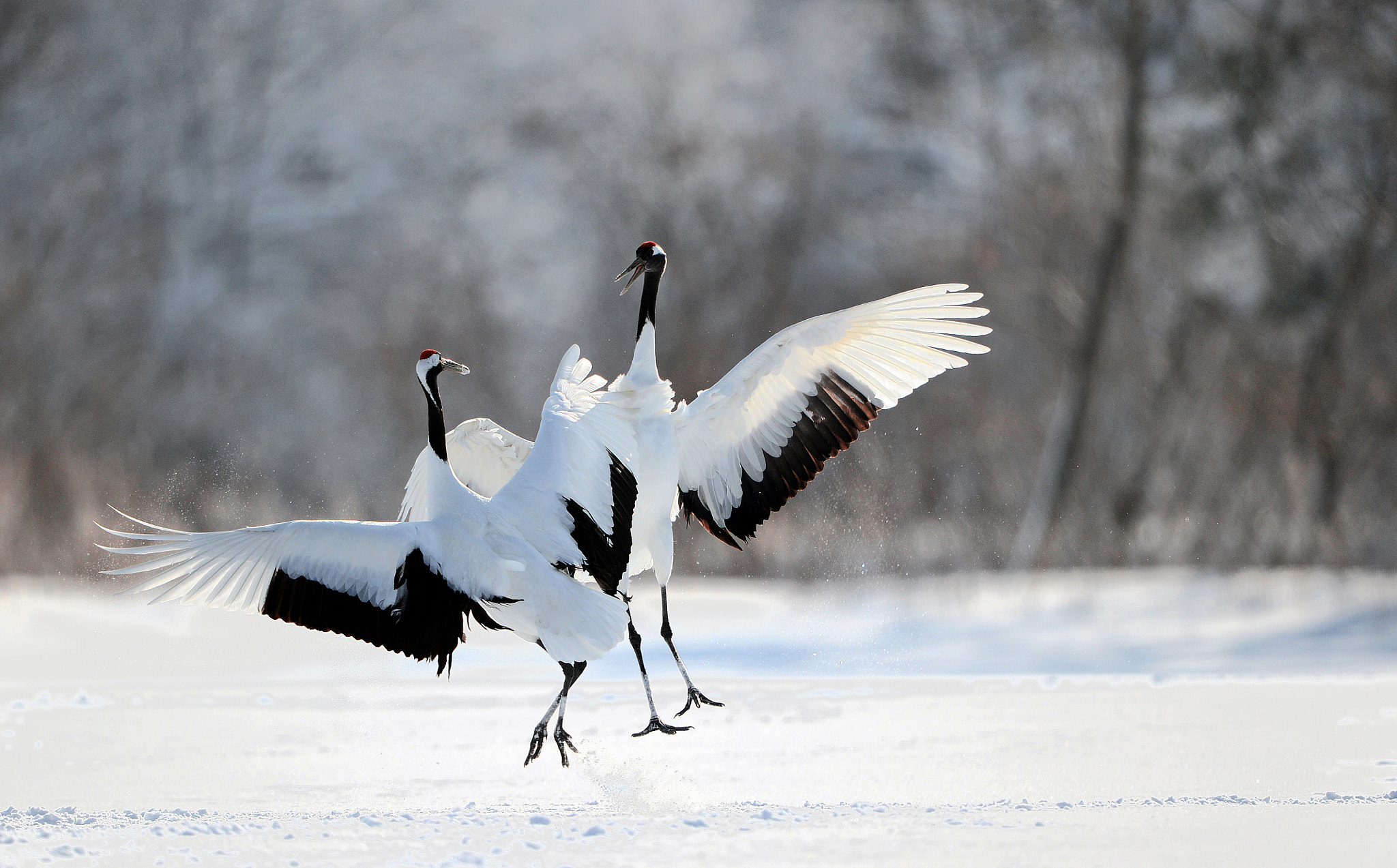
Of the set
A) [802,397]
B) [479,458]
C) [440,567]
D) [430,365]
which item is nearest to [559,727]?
[440,567]

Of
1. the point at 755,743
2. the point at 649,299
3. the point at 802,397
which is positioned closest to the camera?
the point at 755,743

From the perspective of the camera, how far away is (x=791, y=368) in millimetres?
→ 5891

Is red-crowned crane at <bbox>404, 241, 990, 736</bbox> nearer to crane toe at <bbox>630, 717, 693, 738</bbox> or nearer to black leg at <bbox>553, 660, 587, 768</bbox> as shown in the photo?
crane toe at <bbox>630, 717, 693, 738</bbox>

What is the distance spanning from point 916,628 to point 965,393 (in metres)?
9.82

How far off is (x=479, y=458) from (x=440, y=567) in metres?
Answer: 1.78

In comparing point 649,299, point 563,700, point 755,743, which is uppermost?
point 649,299

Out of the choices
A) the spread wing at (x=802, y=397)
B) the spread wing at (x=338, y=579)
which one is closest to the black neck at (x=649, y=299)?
the spread wing at (x=802, y=397)

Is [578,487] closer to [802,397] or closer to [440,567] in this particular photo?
[440,567]

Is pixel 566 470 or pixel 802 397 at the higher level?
pixel 802 397

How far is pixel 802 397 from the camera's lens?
597 centimetres

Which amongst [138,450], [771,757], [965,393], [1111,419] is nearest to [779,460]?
[771,757]

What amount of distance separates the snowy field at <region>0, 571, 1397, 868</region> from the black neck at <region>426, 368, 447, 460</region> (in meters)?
1.21

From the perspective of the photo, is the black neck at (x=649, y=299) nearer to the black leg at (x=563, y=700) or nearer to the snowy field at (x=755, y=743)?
the black leg at (x=563, y=700)

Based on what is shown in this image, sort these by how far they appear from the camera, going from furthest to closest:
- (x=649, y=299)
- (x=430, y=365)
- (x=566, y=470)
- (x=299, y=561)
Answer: (x=649, y=299) < (x=430, y=365) < (x=566, y=470) < (x=299, y=561)
